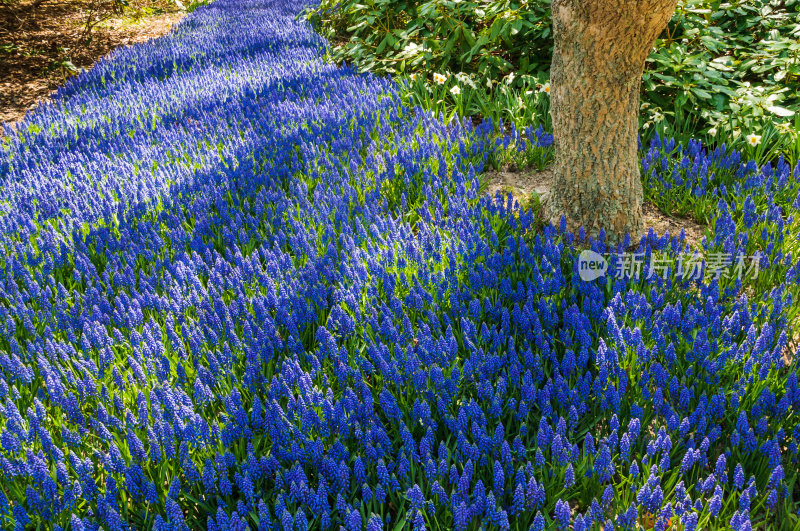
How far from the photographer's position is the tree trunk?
272cm

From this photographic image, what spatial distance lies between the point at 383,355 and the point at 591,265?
1.21 meters

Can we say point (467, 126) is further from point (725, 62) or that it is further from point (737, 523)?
point (737, 523)

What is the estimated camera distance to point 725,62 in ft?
14.4

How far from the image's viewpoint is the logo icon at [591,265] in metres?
2.80

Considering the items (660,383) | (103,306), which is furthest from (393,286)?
(103,306)

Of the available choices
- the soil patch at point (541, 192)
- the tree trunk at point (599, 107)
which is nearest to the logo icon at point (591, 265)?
the tree trunk at point (599, 107)

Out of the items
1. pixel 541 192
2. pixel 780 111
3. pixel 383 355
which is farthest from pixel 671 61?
pixel 383 355

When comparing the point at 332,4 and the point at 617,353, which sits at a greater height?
the point at 332,4

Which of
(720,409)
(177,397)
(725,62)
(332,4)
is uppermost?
(332,4)

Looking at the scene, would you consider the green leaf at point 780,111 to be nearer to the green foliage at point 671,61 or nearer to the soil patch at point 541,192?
the green foliage at point 671,61

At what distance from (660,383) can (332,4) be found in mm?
6968

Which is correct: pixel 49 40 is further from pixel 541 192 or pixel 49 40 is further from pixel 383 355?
pixel 383 355

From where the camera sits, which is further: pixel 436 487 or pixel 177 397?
pixel 177 397

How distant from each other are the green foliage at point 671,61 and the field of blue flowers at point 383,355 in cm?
51
